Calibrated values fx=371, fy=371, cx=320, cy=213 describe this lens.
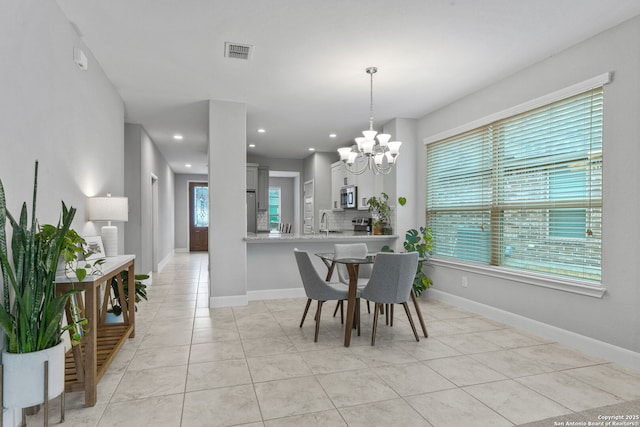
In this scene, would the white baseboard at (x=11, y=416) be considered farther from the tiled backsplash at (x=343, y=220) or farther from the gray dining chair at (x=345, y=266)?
the tiled backsplash at (x=343, y=220)

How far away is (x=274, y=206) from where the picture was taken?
1142 centimetres

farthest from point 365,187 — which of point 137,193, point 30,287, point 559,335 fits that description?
point 30,287

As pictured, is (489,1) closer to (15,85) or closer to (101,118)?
(15,85)

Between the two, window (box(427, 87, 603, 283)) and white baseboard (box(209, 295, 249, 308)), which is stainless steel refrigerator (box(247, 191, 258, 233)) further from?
window (box(427, 87, 603, 283))

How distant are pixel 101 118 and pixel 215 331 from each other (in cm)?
241

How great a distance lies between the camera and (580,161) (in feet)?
10.2

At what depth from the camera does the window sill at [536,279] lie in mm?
2986

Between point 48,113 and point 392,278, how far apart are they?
2807 millimetres

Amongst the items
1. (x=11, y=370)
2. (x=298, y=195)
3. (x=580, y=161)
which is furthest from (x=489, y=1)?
(x=298, y=195)

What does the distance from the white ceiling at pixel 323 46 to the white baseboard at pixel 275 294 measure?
2.50m

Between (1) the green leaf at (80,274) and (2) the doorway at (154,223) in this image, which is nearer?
(1) the green leaf at (80,274)

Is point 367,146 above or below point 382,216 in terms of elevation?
above

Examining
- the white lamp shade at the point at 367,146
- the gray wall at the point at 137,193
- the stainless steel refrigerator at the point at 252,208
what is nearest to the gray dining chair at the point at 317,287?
the white lamp shade at the point at 367,146

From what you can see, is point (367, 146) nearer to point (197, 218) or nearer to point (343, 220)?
point (343, 220)
